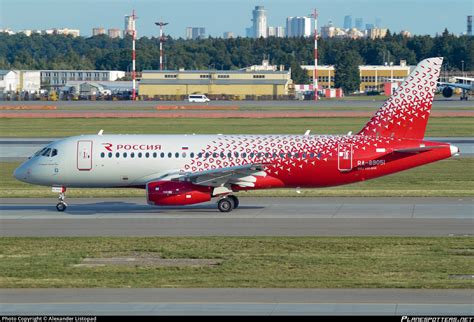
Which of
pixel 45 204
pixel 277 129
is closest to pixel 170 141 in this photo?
pixel 45 204

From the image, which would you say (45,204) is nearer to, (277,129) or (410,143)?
(410,143)

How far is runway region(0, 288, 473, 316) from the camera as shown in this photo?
20906 mm

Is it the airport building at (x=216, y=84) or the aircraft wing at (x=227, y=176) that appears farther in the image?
the airport building at (x=216, y=84)

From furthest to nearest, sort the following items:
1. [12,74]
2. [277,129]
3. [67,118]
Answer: [12,74], [67,118], [277,129]

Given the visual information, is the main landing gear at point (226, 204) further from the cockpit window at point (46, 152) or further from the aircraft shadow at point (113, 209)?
the cockpit window at point (46, 152)

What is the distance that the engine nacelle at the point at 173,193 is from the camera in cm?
3903

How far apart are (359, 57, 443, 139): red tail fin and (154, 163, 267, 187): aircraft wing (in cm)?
530

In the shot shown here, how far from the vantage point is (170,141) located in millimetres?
41406

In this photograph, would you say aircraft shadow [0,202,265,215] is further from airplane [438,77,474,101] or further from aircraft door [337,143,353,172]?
airplane [438,77,474,101]

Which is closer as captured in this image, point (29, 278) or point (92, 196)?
point (29, 278)

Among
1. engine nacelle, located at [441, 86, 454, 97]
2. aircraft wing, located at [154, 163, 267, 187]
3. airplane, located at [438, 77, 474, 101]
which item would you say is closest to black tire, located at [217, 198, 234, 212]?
aircraft wing, located at [154, 163, 267, 187]

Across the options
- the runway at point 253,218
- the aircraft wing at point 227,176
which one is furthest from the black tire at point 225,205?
the aircraft wing at point 227,176

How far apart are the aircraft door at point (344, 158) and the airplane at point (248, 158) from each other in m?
0.04

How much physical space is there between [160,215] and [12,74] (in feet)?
546
